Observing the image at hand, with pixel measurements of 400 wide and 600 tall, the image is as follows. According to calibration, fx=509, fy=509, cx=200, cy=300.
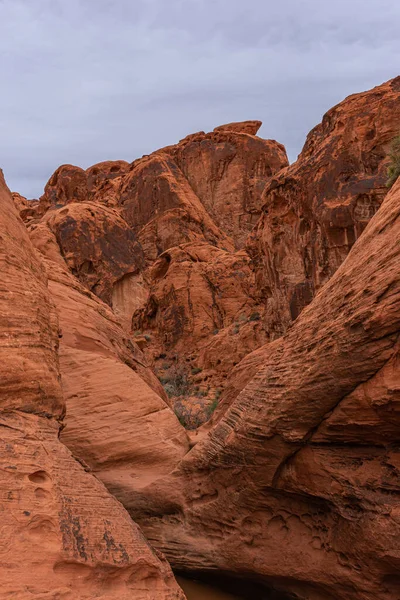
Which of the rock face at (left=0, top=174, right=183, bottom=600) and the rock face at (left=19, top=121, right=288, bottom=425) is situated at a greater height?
the rock face at (left=19, top=121, right=288, bottom=425)

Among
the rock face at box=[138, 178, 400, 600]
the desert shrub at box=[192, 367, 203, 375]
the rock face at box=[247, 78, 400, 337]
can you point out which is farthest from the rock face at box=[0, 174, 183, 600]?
the desert shrub at box=[192, 367, 203, 375]

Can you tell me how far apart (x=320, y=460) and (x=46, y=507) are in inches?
115

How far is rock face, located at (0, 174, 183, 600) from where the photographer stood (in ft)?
12.1

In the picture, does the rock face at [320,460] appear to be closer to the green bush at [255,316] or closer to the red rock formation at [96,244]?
the red rock formation at [96,244]

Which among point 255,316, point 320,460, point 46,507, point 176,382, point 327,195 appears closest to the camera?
point 46,507

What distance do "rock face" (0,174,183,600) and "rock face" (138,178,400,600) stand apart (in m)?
1.76

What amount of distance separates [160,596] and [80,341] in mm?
5320

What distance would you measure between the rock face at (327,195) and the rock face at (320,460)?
31.5 ft

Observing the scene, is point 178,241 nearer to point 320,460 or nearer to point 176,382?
point 176,382

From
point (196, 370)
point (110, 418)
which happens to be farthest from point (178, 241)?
point (110, 418)

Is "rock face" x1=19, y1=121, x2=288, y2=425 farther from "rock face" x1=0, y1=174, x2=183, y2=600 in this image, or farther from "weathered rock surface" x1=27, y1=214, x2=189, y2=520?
"rock face" x1=0, y1=174, x2=183, y2=600

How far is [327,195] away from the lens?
15352 mm

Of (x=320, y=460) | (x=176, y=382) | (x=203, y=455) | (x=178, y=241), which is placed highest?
(x=178, y=241)

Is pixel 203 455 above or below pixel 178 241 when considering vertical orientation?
below
